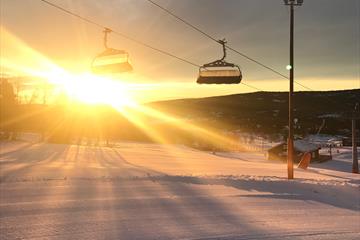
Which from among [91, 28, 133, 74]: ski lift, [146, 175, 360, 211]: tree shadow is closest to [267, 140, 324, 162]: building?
[146, 175, 360, 211]: tree shadow

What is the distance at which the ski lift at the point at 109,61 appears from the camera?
14.3 meters

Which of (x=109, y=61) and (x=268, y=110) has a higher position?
(x=268, y=110)

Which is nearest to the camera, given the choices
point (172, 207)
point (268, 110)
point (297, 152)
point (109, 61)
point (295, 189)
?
point (172, 207)

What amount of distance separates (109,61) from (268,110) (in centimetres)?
14825

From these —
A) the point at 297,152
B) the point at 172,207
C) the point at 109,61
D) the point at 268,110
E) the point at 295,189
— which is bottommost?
the point at 172,207

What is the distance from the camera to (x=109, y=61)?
47.5 feet

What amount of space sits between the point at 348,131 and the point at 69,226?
102043 millimetres

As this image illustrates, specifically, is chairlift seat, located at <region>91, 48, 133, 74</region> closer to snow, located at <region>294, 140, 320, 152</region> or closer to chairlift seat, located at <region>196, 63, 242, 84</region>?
chairlift seat, located at <region>196, 63, 242, 84</region>

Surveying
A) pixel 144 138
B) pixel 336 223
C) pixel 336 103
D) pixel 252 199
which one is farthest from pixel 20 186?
pixel 336 103

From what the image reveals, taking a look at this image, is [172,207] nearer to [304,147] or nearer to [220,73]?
[220,73]

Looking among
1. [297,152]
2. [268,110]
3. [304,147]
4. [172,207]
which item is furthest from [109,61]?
[268,110]

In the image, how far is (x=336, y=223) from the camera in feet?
40.1

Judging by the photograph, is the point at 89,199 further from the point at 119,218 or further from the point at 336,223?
the point at 336,223

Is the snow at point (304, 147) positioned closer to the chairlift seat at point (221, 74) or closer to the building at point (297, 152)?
the building at point (297, 152)
